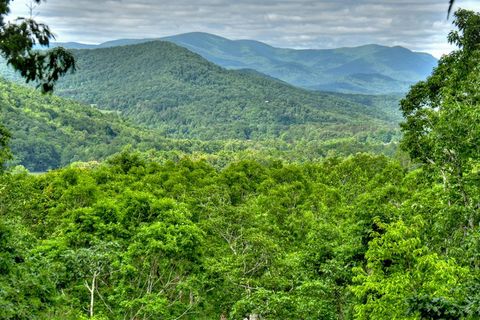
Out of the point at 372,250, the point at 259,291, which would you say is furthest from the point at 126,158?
the point at 372,250

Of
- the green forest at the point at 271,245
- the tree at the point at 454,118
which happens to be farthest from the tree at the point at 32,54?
the tree at the point at 454,118

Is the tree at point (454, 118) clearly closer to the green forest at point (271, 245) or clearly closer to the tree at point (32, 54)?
the green forest at point (271, 245)

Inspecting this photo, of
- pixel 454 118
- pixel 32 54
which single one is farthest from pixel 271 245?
pixel 32 54

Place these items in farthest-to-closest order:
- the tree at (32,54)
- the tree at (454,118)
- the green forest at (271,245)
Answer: the tree at (454,118) → the green forest at (271,245) → the tree at (32,54)

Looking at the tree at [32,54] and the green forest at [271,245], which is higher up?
the tree at [32,54]

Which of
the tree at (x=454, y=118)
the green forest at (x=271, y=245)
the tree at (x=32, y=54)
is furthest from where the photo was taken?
the tree at (x=454, y=118)

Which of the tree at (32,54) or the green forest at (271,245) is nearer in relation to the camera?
the tree at (32,54)

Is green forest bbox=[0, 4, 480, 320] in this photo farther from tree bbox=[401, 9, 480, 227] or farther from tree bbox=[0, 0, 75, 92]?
tree bbox=[0, 0, 75, 92]

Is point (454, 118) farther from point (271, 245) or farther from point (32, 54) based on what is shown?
point (32, 54)
